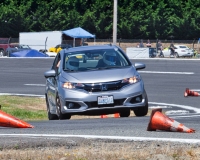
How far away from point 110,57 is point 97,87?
→ 4.13 ft

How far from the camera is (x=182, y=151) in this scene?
26.4 ft

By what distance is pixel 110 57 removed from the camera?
571 inches

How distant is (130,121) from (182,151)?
427 centimetres

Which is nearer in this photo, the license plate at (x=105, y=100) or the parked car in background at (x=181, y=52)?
the license plate at (x=105, y=100)

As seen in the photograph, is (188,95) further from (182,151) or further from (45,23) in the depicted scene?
(45,23)

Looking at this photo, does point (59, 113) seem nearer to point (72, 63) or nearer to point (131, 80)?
point (72, 63)

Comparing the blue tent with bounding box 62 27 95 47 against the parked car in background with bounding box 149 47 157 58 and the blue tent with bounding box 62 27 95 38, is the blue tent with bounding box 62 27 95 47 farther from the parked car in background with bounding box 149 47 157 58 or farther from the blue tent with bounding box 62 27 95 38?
the parked car in background with bounding box 149 47 157 58

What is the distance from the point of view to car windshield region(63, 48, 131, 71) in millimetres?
14203

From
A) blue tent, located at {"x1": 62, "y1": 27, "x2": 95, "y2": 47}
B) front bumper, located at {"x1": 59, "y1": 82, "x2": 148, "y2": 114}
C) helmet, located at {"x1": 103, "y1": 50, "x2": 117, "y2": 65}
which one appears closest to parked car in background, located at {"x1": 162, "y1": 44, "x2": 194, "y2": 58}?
blue tent, located at {"x1": 62, "y1": 27, "x2": 95, "y2": 47}

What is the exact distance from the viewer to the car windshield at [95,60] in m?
14.2

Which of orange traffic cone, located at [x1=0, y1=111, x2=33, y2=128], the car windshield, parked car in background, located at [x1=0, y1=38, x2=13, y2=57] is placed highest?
the car windshield

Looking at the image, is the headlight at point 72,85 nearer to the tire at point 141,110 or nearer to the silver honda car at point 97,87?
the silver honda car at point 97,87

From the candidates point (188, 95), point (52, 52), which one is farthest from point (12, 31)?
point (188, 95)

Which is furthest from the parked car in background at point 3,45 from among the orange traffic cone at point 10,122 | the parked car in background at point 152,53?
the orange traffic cone at point 10,122
